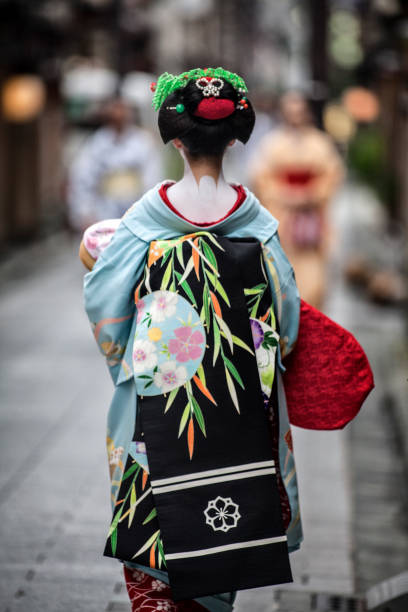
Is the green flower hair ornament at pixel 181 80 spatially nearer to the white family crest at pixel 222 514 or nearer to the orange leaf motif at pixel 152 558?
the white family crest at pixel 222 514

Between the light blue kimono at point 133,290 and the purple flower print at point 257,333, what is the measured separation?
0.38 ft

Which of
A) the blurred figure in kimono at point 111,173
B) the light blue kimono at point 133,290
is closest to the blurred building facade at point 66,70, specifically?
the blurred figure in kimono at point 111,173

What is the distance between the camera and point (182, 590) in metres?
2.66

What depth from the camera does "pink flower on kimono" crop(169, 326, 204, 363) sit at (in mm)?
2750

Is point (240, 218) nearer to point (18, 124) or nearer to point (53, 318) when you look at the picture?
point (53, 318)

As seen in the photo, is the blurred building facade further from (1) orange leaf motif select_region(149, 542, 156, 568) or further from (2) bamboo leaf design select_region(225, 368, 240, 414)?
(1) orange leaf motif select_region(149, 542, 156, 568)

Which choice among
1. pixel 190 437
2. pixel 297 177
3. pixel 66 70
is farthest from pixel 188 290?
pixel 66 70

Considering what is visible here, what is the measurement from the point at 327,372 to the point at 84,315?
6967mm

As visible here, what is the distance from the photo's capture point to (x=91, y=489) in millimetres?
4914

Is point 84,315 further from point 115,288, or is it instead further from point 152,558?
point 152,558

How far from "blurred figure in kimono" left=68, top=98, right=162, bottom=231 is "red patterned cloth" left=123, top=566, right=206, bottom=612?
7120 millimetres

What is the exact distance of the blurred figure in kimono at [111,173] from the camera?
9.78 meters

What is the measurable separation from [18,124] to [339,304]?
857 cm

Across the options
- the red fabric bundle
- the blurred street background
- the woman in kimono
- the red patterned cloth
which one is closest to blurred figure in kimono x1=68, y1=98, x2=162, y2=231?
the blurred street background
